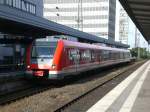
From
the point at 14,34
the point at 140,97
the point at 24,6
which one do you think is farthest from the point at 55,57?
the point at 24,6

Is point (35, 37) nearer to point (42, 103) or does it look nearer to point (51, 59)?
point (51, 59)

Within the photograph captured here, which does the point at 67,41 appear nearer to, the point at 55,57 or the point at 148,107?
the point at 55,57

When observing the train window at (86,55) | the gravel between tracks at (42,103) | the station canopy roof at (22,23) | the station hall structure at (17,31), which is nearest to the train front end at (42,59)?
the station canopy roof at (22,23)

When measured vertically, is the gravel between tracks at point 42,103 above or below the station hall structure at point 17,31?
below

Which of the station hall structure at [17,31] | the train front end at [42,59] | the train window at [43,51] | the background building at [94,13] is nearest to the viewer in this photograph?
the train front end at [42,59]

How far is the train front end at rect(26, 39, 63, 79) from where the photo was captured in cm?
2288

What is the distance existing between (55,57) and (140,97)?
19.7 feet

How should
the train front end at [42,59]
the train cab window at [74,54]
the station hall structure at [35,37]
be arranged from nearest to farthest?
the station hall structure at [35,37], the train front end at [42,59], the train cab window at [74,54]

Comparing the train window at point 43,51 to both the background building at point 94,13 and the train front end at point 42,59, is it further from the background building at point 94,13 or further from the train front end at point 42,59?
the background building at point 94,13

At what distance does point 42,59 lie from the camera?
2322cm

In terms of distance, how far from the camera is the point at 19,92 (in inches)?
823

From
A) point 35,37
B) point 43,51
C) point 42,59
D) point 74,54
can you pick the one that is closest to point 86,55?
point 74,54

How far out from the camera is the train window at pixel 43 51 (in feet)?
76.3

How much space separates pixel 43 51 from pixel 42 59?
0.55 m
